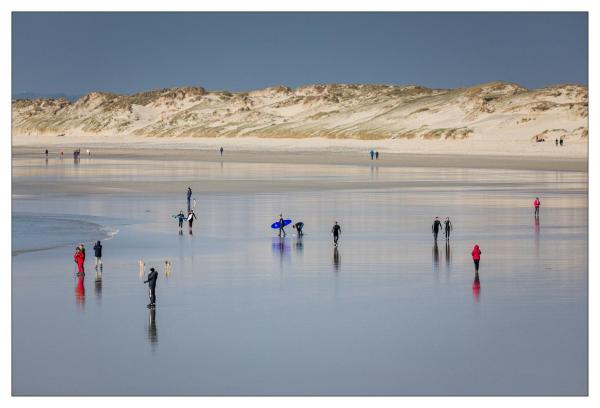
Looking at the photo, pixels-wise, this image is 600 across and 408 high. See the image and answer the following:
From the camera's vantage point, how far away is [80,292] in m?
23.4

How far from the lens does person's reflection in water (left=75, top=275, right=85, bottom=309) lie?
873 inches

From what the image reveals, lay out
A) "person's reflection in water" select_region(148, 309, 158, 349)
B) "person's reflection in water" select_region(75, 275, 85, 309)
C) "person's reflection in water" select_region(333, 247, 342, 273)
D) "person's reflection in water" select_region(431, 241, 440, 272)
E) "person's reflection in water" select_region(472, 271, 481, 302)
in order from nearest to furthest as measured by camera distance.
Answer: "person's reflection in water" select_region(148, 309, 158, 349) → "person's reflection in water" select_region(75, 275, 85, 309) → "person's reflection in water" select_region(472, 271, 481, 302) → "person's reflection in water" select_region(333, 247, 342, 273) → "person's reflection in water" select_region(431, 241, 440, 272)

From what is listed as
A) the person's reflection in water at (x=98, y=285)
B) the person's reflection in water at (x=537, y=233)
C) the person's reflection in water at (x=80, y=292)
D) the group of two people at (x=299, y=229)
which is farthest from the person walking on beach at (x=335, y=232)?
the person's reflection in water at (x=80, y=292)

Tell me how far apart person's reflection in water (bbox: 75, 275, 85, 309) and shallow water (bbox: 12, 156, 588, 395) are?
0.21ft

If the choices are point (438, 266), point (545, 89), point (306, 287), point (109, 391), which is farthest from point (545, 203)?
point (545, 89)

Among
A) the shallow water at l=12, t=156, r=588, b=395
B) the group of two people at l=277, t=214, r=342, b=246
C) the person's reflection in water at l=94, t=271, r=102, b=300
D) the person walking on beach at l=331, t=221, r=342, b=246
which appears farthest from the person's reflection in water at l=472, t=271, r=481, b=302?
the person's reflection in water at l=94, t=271, r=102, b=300

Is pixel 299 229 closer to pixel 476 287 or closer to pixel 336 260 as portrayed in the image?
pixel 336 260

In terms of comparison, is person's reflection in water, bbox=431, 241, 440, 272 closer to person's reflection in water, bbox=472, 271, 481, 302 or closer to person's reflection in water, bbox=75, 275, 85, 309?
person's reflection in water, bbox=472, 271, 481, 302

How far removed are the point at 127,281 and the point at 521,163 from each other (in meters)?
62.8

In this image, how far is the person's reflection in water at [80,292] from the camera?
22172 mm

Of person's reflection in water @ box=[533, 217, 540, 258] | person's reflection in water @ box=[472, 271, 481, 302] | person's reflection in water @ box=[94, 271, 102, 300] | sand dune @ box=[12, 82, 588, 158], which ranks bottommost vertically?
person's reflection in water @ box=[472, 271, 481, 302]

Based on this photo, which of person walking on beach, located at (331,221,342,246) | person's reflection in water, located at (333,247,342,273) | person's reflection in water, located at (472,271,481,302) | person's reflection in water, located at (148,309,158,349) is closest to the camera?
person's reflection in water, located at (148,309,158,349)

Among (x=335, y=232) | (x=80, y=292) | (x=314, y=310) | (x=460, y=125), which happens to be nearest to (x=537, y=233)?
(x=335, y=232)

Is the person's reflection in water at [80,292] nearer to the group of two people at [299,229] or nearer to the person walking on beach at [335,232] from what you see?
the person walking on beach at [335,232]
